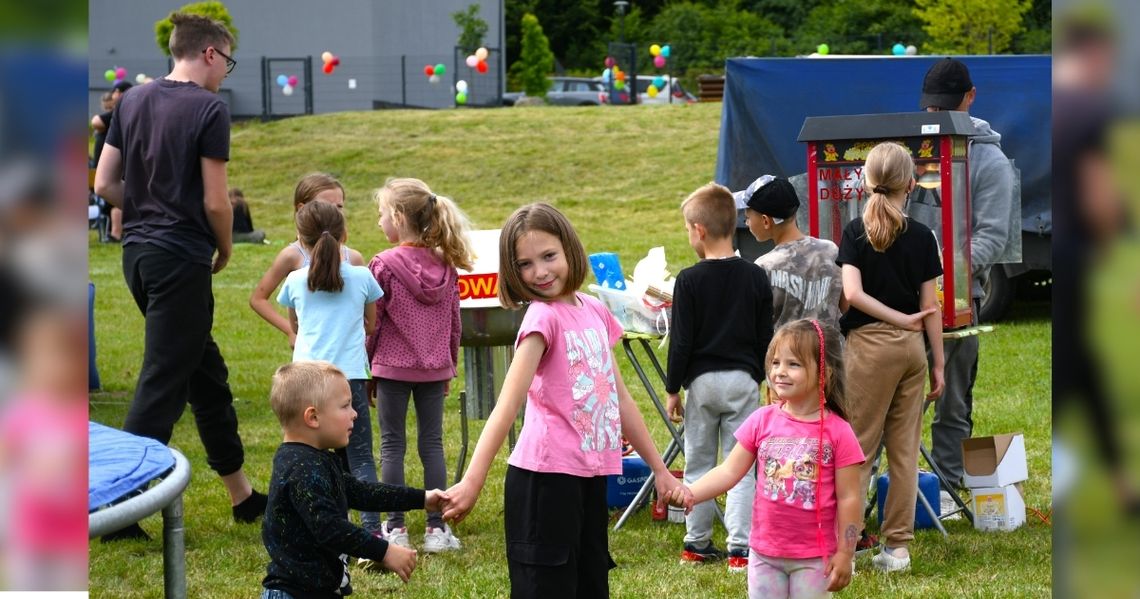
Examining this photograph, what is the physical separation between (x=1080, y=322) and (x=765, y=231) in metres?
5.02

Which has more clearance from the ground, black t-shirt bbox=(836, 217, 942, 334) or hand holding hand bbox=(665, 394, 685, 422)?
black t-shirt bbox=(836, 217, 942, 334)

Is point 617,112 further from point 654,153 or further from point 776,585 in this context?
point 776,585

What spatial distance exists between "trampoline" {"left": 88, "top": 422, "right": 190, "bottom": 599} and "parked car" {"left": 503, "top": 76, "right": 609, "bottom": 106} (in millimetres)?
38799

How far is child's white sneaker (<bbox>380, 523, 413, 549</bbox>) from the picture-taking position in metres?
5.64

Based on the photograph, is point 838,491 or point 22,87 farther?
point 838,491

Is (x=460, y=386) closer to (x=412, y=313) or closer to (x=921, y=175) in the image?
(x=412, y=313)

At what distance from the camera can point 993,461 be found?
232 inches

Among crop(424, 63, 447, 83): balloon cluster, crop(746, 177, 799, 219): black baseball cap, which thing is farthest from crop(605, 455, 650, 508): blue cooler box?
crop(424, 63, 447, 83): balloon cluster

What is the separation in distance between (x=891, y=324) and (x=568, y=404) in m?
2.01

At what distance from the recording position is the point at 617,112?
31453 mm

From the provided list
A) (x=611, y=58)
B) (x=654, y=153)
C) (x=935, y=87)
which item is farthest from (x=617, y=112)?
(x=935, y=87)

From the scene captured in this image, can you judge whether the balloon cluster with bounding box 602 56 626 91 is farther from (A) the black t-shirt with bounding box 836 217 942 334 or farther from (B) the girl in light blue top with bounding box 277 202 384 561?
(A) the black t-shirt with bounding box 836 217 942 334

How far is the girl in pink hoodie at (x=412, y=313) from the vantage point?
5656 millimetres

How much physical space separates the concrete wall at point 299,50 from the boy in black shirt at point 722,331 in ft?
118
